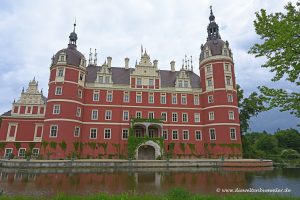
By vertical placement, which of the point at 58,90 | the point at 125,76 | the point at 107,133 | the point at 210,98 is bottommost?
the point at 107,133

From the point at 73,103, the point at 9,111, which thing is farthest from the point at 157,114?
the point at 9,111

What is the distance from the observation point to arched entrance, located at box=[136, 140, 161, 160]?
32438 mm

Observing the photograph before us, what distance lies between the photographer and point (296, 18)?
304 inches

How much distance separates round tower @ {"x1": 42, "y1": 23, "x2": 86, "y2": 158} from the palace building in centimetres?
14

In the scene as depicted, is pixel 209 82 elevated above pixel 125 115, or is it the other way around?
pixel 209 82

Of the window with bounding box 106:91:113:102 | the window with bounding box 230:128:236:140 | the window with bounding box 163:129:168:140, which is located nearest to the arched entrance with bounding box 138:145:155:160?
the window with bounding box 163:129:168:140

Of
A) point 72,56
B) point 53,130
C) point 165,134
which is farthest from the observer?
point 165,134

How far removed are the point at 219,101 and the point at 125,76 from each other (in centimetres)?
1684

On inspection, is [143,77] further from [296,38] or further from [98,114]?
[296,38]

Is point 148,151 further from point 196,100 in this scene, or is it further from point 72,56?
point 72,56

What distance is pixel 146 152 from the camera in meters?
34.0

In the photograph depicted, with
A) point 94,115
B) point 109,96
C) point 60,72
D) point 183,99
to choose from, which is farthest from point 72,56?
point 183,99

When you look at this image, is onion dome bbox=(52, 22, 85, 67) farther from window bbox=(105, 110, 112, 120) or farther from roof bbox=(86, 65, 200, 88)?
window bbox=(105, 110, 112, 120)

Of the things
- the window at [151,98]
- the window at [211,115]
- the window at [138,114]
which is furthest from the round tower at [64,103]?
the window at [211,115]
